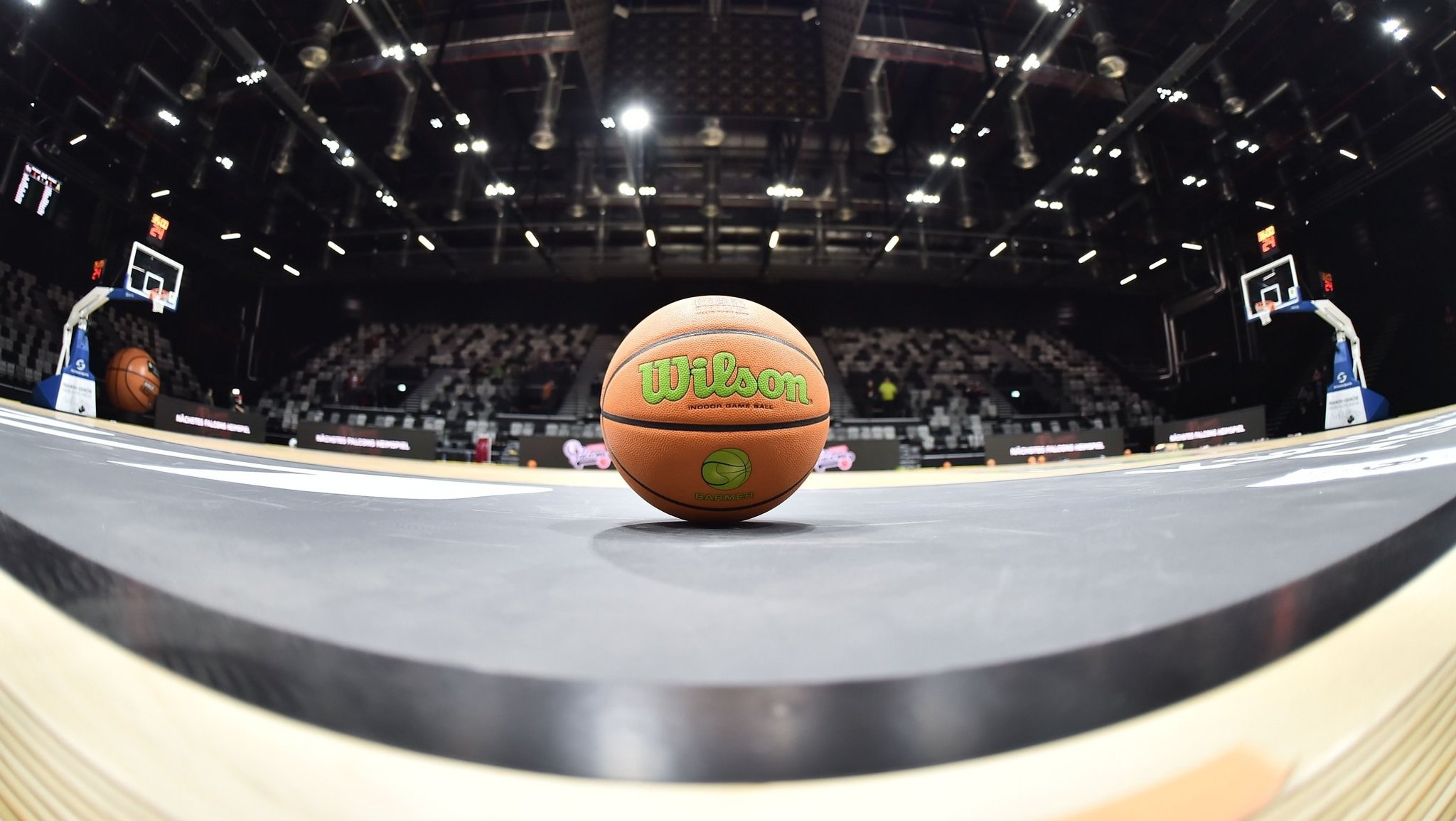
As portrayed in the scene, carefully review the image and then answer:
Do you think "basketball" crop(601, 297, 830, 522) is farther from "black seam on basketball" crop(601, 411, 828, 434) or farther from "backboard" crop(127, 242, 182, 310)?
"backboard" crop(127, 242, 182, 310)

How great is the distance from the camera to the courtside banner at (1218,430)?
6.97m

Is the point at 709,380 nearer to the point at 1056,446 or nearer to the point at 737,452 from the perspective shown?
the point at 737,452

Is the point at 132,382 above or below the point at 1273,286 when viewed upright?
below

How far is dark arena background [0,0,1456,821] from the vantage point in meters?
0.24

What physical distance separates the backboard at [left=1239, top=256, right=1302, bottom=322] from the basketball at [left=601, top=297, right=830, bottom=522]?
9.66m

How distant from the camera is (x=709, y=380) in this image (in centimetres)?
101

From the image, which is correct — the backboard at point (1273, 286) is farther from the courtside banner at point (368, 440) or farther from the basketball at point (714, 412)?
the courtside banner at point (368, 440)

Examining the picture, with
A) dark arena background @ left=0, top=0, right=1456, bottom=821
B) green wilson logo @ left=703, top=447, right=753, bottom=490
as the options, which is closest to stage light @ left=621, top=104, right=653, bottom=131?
dark arena background @ left=0, top=0, right=1456, bottom=821

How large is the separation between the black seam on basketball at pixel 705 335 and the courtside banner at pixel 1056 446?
7.28m

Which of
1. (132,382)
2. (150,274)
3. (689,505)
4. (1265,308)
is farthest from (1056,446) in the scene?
(150,274)

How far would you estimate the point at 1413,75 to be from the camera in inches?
299

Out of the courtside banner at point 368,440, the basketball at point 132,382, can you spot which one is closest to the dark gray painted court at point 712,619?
the courtside banner at point 368,440

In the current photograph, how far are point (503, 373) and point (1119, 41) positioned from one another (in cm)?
1217

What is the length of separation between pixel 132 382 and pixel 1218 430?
1320cm
